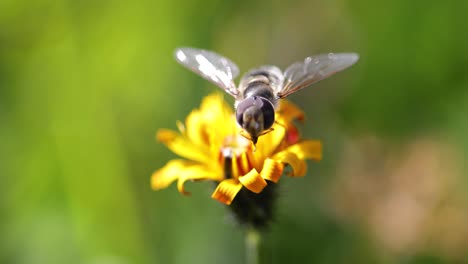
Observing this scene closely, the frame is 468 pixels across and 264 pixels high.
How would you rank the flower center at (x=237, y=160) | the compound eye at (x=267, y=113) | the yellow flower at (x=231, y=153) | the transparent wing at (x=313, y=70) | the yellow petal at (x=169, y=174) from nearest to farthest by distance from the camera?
the compound eye at (x=267, y=113), the yellow flower at (x=231, y=153), the transparent wing at (x=313, y=70), the flower center at (x=237, y=160), the yellow petal at (x=169, y=174)

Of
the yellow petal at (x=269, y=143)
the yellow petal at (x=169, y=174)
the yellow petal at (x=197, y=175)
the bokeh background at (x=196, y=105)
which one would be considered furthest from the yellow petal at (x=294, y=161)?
the bokeh background at (x=196, y=105)

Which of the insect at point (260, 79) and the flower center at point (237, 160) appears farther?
the flower center at point (237, 160)

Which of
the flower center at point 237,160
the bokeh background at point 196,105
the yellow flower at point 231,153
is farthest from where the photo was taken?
the bokeh background at point 196,105

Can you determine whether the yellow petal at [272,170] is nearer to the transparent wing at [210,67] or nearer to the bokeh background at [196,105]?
the transparent wing at [210,67]

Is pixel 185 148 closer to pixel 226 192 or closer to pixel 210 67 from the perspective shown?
pixel 210 67

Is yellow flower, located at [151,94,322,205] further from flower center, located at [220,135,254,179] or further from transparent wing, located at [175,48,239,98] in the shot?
transparent wing, located at [175,48,239,98]

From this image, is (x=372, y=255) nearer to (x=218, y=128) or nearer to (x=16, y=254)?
(x=218, y=128)

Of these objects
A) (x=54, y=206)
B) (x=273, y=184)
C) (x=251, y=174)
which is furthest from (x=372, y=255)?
(x=54, y=206)
